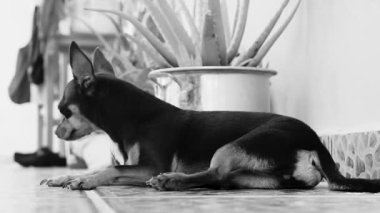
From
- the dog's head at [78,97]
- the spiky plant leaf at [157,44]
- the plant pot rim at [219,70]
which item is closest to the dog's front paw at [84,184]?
the dog's head at [78,97]

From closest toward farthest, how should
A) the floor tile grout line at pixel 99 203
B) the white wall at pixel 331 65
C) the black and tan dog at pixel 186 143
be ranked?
the floor tile grout line at pixel 99 203 → the black and tan dog at pixel 186 143 → the white wall at pixel 331 65

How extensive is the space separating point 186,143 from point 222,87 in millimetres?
239

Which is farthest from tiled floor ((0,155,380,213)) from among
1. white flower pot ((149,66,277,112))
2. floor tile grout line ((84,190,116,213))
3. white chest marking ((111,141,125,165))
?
white flower pot ((149,66,277,112))

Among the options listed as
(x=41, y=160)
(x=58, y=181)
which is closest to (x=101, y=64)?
(x=58, y=181)

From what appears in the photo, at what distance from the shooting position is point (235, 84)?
1356mm

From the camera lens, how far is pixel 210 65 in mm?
1427

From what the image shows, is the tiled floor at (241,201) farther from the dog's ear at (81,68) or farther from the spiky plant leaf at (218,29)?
the spiky plant leaf at (218,29)

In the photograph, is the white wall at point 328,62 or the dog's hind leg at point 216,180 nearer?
the dog's hind leg at point 216,180

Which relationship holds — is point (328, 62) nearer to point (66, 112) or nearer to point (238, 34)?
point (238, 34)

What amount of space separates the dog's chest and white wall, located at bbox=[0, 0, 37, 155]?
14.6 ft

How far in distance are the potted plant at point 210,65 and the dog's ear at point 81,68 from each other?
19 centimetres

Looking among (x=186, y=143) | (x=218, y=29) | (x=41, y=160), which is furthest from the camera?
→ (x=41, y=160)

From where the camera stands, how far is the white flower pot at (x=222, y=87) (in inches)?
53.3

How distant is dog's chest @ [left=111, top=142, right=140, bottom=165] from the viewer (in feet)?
3.90
